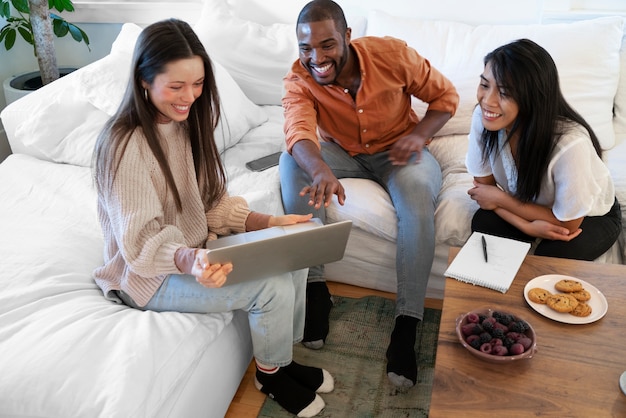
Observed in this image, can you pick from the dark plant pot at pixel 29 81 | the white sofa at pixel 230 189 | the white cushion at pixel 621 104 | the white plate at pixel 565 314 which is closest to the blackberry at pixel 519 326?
the white plate at pixel 565 314

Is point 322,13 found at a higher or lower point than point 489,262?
higher

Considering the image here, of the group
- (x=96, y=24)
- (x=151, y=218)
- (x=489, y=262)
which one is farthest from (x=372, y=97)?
(x=96, y=24)

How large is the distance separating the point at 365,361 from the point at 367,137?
70 centimetres

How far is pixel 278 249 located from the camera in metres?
1.31

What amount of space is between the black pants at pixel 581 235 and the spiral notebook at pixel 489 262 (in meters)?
0.18

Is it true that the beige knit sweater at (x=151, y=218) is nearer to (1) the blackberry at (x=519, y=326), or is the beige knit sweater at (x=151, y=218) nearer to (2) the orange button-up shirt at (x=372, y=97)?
(2) the orange button-up shirt at (x=372, y=97)

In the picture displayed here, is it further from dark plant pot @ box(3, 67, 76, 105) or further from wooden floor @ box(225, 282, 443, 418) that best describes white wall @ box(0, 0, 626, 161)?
wooden floor @ box(225, 282, 443, 418)

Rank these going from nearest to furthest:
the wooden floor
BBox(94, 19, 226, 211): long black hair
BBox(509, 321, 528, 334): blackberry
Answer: BBox(509, 321, 528, 334): blackberry → BBox(94, 19, 226, 211): long black hair → the wooden floor

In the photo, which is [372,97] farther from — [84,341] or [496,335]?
[84,341]

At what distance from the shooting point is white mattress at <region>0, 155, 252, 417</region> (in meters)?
1.15

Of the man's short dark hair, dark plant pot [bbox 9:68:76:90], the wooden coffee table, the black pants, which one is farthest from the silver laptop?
dark plant pot [bbox 9:68:76:90]

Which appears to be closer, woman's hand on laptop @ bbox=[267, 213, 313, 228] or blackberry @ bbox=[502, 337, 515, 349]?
blackberry @ bbox=[502, 337, 515, 349]

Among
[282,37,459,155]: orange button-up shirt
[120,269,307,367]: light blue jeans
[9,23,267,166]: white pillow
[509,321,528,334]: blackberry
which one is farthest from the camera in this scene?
[9,23,267,166]: white pillow

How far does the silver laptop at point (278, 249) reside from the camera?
4.14 ft
